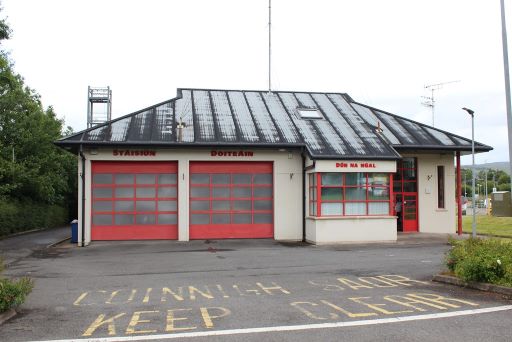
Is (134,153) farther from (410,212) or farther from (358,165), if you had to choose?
(410,212)

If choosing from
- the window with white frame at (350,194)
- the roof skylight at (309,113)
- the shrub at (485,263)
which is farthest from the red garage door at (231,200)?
the shrub at (485,263)

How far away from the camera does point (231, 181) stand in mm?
21203

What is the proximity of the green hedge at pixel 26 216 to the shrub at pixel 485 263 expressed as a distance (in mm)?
24447

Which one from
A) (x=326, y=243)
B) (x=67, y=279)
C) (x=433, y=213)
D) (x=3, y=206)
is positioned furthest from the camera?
(x=3, y=206)

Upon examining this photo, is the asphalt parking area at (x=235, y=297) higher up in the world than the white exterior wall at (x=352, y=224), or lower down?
lower down

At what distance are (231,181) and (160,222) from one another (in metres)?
3.33

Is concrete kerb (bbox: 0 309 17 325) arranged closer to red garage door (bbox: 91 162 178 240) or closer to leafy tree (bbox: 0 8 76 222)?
red garage door (bbox: 91 162 178 240)

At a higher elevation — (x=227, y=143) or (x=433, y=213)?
(x=227, y=143)

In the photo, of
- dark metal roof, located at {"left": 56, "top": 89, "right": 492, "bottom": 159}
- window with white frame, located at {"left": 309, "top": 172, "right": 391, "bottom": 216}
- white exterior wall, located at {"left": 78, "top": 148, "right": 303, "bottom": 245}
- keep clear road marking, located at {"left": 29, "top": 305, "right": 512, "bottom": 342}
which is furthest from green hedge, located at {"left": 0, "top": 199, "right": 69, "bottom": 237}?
keep clear road marking, located at {"left": 29, "top": 305, "right": 512, "bottom": 342}

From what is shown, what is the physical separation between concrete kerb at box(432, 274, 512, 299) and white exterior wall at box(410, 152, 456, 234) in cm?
1302

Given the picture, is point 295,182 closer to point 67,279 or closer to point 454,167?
point 454,167

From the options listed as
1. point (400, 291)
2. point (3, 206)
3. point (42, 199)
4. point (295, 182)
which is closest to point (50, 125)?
point (42, 199)

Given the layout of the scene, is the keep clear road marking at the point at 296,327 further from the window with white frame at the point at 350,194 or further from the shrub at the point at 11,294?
the window with white frame at the point at 350,194

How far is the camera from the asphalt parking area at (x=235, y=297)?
6.99 meters
